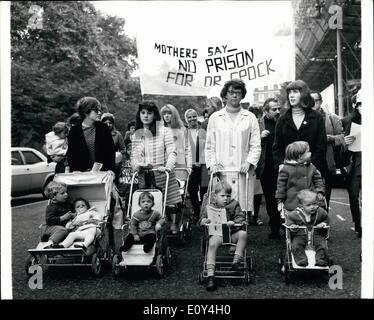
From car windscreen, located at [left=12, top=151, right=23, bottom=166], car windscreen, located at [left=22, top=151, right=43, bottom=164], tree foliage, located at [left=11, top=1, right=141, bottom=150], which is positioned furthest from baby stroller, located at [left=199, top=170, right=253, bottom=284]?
car windscreen, located at [left=22, top=151, right=43, bottom=164]

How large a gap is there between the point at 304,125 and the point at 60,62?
364 centimetres

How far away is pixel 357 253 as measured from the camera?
5.47 meters

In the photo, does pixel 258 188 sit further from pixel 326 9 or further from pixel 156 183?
pixel 326 9

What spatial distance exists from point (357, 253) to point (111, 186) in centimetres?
285

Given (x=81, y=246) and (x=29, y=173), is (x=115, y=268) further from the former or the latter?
(x=29, y=173)

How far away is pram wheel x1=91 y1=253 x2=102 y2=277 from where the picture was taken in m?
4.99

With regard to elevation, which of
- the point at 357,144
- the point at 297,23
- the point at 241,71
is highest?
the point at 297,23

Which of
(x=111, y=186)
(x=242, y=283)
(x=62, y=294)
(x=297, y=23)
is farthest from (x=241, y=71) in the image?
(x=62, y=294)

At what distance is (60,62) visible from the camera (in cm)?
699

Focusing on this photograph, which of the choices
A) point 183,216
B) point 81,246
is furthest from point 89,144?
point 183,216

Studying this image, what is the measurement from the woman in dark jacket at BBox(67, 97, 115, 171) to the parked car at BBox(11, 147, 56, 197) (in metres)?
4.01

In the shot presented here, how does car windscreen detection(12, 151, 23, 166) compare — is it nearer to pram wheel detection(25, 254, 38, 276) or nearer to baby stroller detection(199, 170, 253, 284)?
pram wheel detection(25, 254, 38, 276)

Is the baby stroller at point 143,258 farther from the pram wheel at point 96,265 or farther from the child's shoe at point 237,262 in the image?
the child's shoe at point 237,262

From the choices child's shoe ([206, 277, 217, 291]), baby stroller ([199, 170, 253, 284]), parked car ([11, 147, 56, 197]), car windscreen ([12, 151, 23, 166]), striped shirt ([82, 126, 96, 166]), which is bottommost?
child's shoe ([206, 277, 217, 291])
